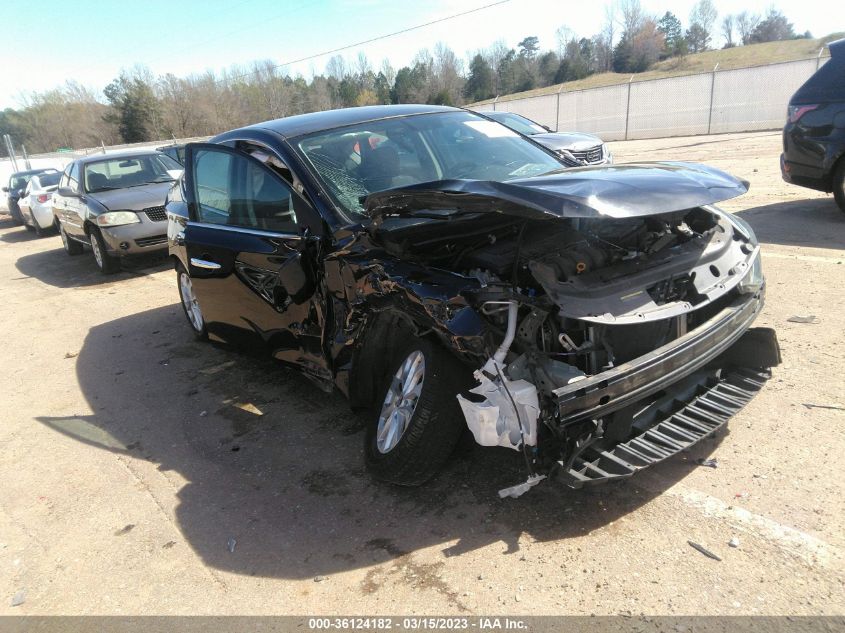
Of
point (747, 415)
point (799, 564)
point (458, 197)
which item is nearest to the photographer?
point (799, 564)

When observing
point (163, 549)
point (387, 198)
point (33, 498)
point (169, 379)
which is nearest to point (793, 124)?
point (387, 198)

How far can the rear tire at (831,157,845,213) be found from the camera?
7.18 m

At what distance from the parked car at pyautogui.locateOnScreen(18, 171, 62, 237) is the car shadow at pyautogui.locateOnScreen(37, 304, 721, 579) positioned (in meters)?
13.1

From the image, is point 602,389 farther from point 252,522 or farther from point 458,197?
point 252,522

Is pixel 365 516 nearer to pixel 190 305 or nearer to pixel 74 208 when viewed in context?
pixel 190 305

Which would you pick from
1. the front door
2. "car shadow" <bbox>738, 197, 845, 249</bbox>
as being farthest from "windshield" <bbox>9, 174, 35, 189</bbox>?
"car shadow" <bbox>738, 197, 845, 249</bbox>

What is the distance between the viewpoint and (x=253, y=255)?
4.13m

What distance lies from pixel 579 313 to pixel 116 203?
943cm

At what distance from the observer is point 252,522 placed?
3172 mm

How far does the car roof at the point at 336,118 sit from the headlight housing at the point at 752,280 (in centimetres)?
240

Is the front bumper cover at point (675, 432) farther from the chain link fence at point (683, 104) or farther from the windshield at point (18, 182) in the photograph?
the windshield at point (18, 182)

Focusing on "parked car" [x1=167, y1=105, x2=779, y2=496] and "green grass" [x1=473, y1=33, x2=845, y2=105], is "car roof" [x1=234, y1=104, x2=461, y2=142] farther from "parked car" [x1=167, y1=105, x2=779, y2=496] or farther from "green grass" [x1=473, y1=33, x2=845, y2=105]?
"green grass" [x1=473, y1=33, x2=845, y2=105]

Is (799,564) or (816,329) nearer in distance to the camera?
(799,564)

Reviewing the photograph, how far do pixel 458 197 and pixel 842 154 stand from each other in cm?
647
